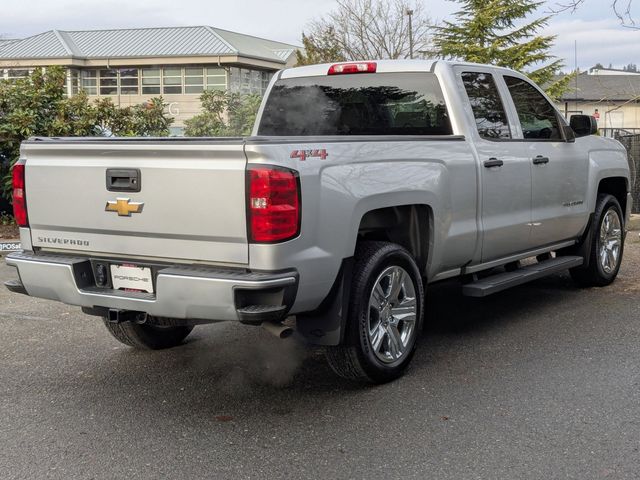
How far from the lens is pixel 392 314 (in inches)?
197

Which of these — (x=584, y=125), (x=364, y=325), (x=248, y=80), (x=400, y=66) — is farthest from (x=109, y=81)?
(x=364, y=325)

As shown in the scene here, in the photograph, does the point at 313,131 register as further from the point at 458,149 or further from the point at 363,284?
the point at 363,284

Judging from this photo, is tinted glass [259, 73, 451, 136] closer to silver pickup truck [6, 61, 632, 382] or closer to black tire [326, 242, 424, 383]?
silver pickup truck [6, 61, 632, 382]

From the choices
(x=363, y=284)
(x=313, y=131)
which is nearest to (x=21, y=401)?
(x=363, y=284)

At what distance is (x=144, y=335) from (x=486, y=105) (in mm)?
3095

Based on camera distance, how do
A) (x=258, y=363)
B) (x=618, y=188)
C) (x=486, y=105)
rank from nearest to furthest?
(x=258, y=363)
(x=486, y=105)
(x=618, y=188)

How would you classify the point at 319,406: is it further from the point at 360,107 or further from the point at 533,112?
the point at 533,112

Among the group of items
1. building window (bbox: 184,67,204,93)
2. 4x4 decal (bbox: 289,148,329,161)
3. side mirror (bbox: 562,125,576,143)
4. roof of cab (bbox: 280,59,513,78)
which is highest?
building window (bbox: 184,67,204,93)

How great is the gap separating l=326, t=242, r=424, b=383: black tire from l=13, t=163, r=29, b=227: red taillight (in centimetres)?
204

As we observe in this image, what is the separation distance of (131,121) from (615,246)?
26.0 ft

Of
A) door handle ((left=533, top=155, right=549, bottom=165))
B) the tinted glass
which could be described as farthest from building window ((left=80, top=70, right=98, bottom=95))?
door handle ((left=533, top=155, right=549, bottom=165))

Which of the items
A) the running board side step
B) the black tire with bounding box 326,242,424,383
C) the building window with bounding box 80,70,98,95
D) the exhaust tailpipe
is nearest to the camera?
the exhaust tailpipe

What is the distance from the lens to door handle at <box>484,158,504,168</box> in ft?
18.7

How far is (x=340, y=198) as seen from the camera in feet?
14.5
